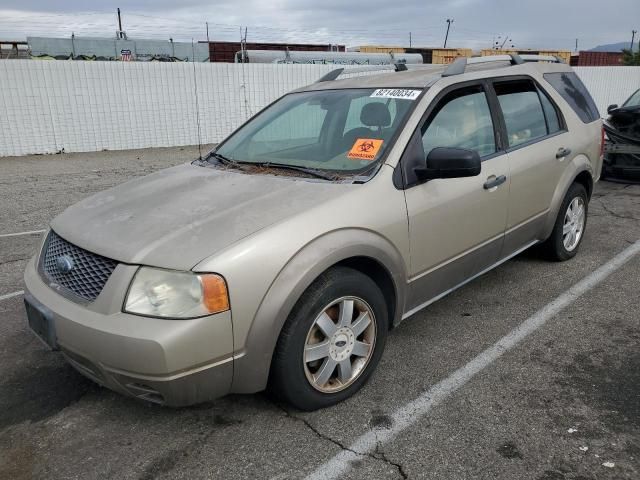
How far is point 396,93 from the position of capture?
348 centimetres

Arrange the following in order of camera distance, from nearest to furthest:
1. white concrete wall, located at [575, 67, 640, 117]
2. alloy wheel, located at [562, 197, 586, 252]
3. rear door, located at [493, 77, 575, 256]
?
rear door, located at [493, 77, 575, 256] → alloy wheel, located at [562, 197, 586, 252] → white concrete wall, located at [575, 67, 640, 117]

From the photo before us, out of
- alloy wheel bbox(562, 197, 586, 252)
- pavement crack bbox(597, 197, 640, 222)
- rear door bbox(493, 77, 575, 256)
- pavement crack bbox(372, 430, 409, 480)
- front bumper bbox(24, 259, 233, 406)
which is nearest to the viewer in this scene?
front bumper bbox(24, 259, 233, 406)

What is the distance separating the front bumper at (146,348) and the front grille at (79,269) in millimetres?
65

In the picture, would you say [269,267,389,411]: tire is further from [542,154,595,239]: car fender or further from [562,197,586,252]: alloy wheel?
[562,197,586,252]: alloy wheel

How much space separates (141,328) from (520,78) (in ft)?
11.5

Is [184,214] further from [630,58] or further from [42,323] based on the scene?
[630,58]

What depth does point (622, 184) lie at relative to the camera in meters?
8.84

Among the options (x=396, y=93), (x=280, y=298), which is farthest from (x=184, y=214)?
(x=396, y=93)

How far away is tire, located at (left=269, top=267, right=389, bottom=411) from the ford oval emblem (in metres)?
1.09

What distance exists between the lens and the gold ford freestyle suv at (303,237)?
2.34 meters

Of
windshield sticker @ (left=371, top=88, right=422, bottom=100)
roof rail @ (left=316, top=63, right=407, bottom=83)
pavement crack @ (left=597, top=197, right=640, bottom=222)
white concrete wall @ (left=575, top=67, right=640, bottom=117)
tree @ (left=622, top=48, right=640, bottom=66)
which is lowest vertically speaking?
pavement crack @ (left=597, top=197, right=640, bottom=222)

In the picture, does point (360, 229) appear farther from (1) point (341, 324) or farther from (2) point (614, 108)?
(2) point (614, 108)

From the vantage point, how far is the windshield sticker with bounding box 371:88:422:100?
3395mm

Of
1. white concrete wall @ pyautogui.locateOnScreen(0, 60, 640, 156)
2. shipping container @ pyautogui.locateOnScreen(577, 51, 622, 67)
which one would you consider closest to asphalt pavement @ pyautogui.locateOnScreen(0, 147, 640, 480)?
white concrete wall @ pyautogui.locateOnScreen(0, 60, 640, 156)
